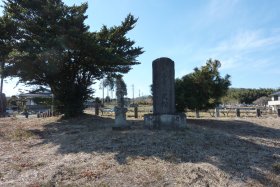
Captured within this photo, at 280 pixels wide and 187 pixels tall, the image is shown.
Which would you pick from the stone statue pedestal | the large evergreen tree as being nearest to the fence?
the large evergreen tree

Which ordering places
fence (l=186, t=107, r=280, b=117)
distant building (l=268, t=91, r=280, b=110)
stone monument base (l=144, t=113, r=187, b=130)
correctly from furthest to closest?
distant building (l=268, t=91, r=280, b=110)
fence (l=186, t=107, r=280, b=117)
stone monument base (l=144, t=113, r=187, b=130)

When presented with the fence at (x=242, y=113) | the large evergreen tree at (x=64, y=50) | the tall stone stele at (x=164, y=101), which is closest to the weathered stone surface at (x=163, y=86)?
the tall stone stele at (x=164, y=101)

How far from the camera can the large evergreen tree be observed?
1405 centimetres

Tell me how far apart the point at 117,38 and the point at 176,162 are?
10.4m

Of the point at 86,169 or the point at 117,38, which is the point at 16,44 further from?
the point at 86,169

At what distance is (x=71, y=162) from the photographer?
802 centimetres

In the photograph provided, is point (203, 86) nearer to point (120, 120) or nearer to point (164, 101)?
point (164, 101)

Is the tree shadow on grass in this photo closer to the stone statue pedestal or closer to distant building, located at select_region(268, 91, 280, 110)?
the stone statue pedestal

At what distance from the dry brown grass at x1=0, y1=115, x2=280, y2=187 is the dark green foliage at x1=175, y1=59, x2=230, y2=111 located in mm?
5284

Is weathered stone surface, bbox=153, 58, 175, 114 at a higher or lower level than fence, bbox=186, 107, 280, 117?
higher

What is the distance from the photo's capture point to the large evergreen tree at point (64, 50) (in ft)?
46.1

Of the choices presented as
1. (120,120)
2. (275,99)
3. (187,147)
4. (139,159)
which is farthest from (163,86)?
(275,99)

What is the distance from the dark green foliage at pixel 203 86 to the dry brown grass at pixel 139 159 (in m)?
5.28

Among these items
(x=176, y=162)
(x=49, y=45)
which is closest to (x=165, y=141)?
(x=176, y=162)
